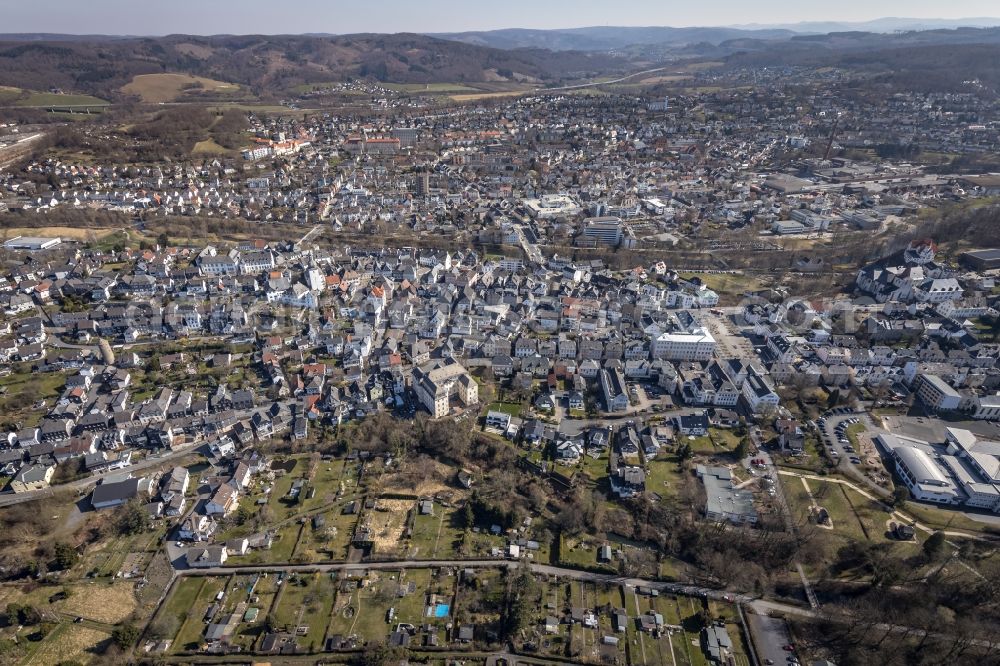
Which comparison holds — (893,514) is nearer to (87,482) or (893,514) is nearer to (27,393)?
(87,482)

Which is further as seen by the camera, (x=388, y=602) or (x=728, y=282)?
(x=728, y=282)

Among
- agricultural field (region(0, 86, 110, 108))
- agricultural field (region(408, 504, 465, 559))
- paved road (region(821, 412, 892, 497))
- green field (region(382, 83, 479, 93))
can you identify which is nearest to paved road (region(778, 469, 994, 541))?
paved road (region(821, 412, 892, 497))

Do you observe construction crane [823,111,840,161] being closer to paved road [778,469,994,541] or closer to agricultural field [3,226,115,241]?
paved road [778,469,994,541]

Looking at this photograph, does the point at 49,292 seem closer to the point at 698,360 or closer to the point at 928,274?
the point at 698,360

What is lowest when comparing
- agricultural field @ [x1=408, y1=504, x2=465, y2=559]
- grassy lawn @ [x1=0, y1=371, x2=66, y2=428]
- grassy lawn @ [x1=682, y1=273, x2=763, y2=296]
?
agricultural field @ [x1=408, y1=504, x2=465, y2=559]

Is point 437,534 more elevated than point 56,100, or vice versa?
point 56,100

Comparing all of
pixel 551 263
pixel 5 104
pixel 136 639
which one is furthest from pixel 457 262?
pixel 5 104

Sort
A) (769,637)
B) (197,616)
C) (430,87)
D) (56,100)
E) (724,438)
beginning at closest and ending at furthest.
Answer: (769,637), (197,616), (724,438), (56,100), (430,87)

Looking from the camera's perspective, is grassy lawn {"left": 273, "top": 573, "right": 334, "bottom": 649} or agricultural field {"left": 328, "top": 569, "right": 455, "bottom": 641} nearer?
grassy lawn {"left": 273, "top": 573, "right": 334, "bottom": 649}

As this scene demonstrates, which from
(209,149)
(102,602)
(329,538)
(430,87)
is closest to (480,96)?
(430,87)

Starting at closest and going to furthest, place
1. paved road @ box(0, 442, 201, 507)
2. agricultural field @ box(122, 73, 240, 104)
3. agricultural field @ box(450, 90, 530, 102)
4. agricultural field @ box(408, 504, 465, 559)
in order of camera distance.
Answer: agricultural field @ box(408, 504, 465, 559), paved road @ box(0, 442, 201, 507), agricultural field @ box(122, 73, 240, 104), agricultural field @ box(450, 90, 530, 102)
